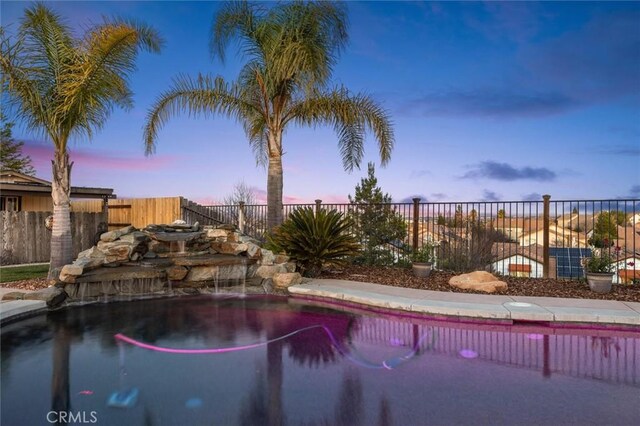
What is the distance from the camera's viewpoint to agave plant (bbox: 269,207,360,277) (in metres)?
8.78

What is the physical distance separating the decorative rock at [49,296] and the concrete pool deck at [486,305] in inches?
162

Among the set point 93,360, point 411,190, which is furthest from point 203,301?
point 411,190

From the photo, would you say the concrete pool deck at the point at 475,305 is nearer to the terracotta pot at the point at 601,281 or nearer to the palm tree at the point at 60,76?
the terracotta pot at the point at 601,281

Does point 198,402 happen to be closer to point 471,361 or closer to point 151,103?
point 471,361

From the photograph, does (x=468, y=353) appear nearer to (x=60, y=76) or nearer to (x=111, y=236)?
(x=111, y=236)

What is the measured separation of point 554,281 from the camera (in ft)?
27.0

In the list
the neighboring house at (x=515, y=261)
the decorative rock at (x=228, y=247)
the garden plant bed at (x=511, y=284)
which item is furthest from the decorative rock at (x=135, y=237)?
the neighboring house at (x=515, y=261)

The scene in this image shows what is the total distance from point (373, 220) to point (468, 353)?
8.15 m

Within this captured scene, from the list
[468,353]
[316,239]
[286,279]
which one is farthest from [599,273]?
[286,279]

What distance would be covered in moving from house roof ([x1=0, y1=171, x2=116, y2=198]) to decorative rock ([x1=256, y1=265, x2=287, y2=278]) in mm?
9320

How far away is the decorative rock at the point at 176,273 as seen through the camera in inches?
322

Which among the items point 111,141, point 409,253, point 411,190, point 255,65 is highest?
point 255,65

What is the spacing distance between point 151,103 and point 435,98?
8.30m

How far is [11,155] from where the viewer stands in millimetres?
25594
